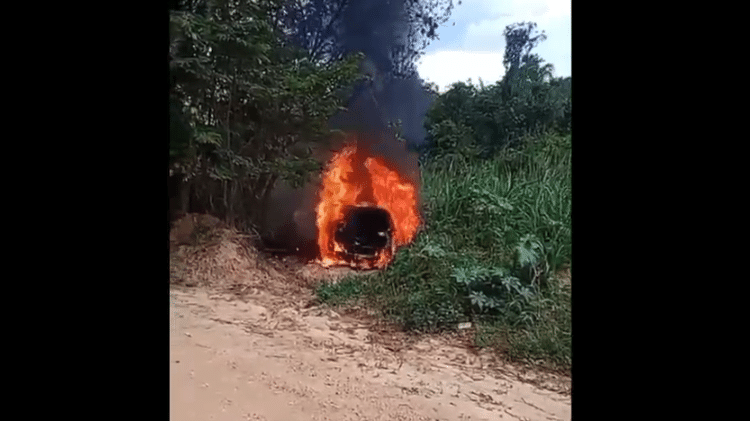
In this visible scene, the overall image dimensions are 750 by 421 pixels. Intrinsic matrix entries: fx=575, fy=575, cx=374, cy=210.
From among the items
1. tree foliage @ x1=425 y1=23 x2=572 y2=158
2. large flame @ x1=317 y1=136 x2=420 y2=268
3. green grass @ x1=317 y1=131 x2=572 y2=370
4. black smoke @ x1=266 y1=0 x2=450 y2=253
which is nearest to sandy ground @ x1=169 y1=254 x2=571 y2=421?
green grass @ x1=317 y1=131 x2=572 y2=370

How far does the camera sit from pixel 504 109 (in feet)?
14.1


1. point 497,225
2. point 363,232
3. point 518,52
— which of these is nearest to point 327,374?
point 497,225

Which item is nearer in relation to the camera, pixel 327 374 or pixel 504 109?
pixel 327 374

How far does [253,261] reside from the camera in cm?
417

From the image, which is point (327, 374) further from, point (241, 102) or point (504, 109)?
point (504, 109)

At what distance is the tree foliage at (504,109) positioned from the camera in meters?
4.19

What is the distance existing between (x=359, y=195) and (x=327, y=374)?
7.35 ft

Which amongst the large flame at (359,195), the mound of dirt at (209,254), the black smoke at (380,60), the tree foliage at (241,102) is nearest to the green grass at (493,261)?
the large flame at (359,195)

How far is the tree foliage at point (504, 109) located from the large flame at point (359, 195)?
16.1 inches

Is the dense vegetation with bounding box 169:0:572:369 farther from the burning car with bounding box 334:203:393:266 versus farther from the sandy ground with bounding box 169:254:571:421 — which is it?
the burning car with bounding box 334:203:393:266

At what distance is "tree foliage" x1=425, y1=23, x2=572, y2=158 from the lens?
13.7 feet
